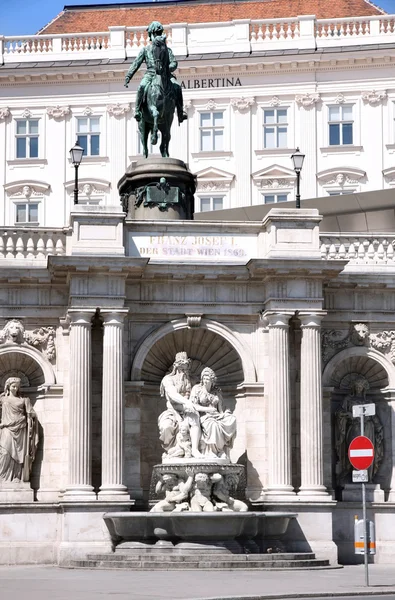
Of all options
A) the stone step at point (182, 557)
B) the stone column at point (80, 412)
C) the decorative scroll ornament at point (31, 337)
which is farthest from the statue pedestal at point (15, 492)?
the stone step at point (182, 557)

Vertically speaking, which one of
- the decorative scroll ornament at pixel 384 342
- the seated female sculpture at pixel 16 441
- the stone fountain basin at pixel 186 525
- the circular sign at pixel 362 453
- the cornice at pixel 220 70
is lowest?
the stone fountain basin at pixel 186 525

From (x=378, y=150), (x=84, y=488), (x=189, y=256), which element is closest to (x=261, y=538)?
(x=84, y=488)

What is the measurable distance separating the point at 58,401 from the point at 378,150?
1273 inches

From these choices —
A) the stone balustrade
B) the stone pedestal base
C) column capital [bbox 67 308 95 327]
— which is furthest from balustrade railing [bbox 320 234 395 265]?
the stone balustrade

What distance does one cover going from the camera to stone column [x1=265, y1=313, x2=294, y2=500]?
128ft

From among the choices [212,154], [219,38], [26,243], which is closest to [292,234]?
[26,243]

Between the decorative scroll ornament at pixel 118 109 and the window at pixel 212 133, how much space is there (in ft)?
10.9

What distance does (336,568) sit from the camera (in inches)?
1457

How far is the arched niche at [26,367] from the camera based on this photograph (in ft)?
131

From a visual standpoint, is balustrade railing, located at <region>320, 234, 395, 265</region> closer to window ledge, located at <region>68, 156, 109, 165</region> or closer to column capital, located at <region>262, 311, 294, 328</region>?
column capital, located at <region>262, 311, 294, 328</region>

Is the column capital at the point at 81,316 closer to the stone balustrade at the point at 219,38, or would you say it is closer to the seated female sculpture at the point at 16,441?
the seated female sculpture at the point at 16,441

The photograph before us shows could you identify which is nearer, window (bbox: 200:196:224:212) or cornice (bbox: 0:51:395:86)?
window (bbox: 200:196:224:212)

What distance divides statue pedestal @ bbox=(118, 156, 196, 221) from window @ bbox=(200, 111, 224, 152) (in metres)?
27.6

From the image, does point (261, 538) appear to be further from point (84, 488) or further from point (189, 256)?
point (189, 256)
